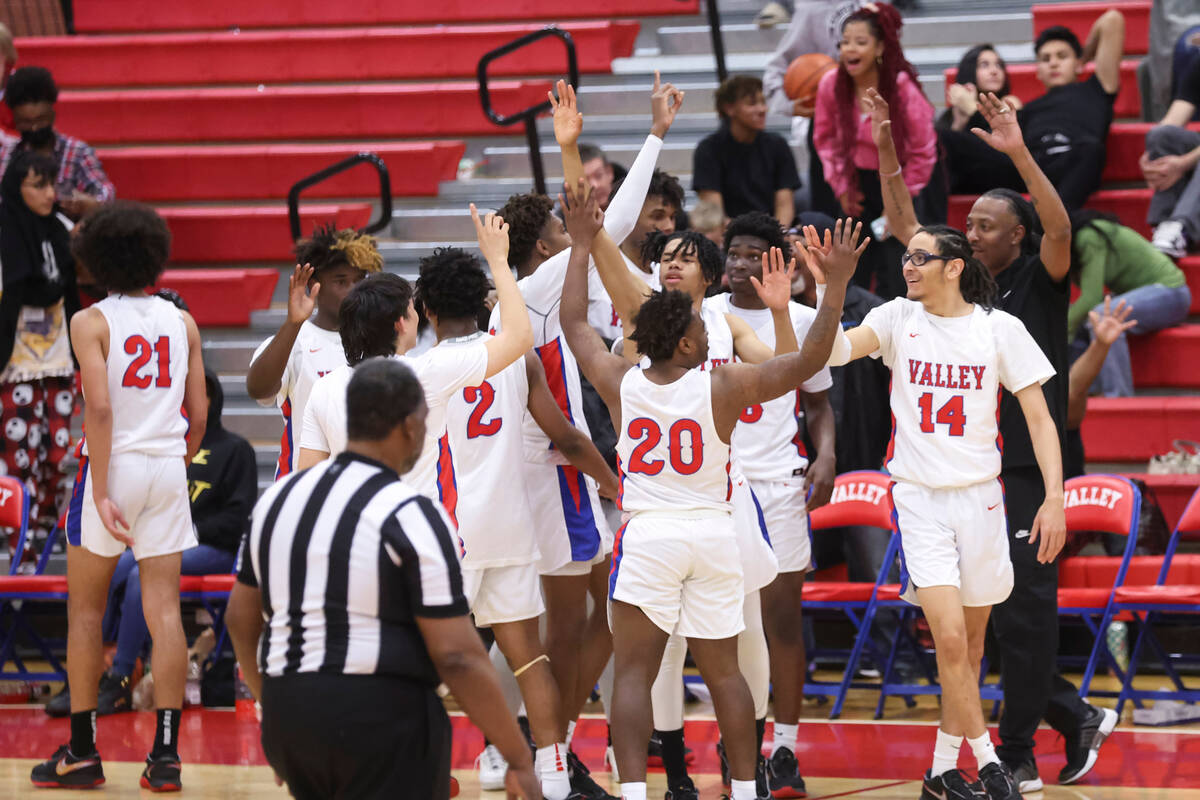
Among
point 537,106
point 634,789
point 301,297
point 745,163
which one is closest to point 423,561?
point 634,789

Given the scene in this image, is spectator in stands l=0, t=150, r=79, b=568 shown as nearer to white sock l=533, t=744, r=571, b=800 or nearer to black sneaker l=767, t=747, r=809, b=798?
white sock l=533, t=744, r=571, b=800

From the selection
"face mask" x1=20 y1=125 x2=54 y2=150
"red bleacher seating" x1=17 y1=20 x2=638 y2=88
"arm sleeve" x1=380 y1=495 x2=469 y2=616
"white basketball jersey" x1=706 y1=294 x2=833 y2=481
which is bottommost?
"white basketball jersey" x1=706 y1=294 x2=833 y2=481

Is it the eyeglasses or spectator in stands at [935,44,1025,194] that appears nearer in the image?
the eyeglasses

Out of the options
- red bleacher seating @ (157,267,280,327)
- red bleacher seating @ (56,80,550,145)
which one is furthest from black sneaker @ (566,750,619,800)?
red bleacher seating @ (56,80,550,145)

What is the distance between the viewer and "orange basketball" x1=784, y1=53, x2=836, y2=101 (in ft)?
29.1

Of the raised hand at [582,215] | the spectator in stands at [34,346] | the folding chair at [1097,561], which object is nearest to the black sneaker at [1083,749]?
the folding chair at [1097,561]

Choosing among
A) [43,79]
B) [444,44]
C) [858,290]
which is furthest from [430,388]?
[444,44]

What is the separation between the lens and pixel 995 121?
17.1 feet

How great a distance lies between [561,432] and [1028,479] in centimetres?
164

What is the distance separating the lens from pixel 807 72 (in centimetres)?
891

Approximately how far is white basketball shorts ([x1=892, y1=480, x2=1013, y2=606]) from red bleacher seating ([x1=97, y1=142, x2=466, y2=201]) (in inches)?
236

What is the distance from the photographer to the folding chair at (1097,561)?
6.24m

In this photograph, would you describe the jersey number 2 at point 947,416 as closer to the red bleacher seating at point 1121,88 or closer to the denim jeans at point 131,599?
the denim jeans at point 131,599

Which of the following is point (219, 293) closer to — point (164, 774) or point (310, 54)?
point (310, 54)
